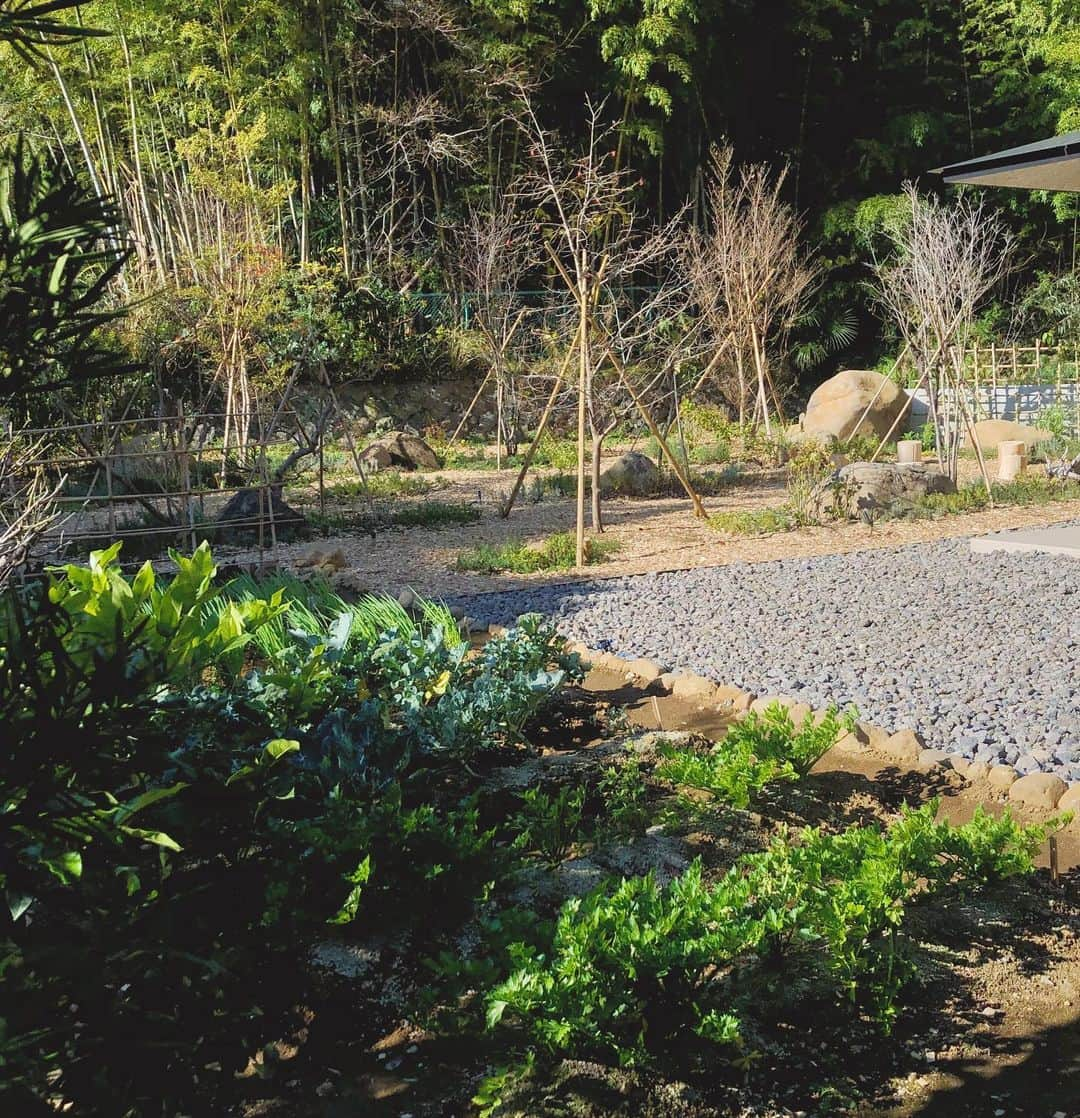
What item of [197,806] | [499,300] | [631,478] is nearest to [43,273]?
[197,806]

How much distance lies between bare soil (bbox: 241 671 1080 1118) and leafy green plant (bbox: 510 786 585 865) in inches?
14.5

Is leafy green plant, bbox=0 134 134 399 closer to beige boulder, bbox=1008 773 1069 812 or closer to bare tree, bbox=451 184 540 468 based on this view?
beige boulder, bbox=1008 773 1069 812

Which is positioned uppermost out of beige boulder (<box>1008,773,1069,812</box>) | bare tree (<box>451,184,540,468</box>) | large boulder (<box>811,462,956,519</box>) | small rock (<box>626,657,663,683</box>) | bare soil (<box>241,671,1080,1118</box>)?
bare tree (<box>451,184,540,468</box>)

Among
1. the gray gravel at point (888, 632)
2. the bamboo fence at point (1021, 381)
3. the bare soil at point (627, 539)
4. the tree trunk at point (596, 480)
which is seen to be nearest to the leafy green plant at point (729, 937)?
the gray gravel at point (888, 632)

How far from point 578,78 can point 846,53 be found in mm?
4853

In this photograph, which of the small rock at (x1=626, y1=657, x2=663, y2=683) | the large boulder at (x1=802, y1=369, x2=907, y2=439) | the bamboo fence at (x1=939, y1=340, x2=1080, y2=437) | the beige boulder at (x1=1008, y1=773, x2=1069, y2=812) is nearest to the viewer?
the beige boulder at (x1=1008, y1=773, x2=1069, y2=812)

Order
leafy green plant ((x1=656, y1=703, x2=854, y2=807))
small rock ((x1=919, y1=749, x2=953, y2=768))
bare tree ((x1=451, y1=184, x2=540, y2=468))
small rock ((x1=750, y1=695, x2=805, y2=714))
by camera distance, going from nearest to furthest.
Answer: leafy green plant ((x1=656, y1=703, x2=854, y2=807)) < small rock ((x1=919, y1=749, x2=953, y2=768)) < small rock ((x1=750, y1=695, x2=805, y2=714)) < bare tree ((x1=451, y1=184, x2=540, y2=468))

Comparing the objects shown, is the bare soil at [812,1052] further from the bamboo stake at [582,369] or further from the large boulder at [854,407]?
the large boulder at [854,407]

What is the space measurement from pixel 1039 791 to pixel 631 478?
6.54 meters

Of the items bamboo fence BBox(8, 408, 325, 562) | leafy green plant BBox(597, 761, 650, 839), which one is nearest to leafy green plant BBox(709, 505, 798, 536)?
bamboo fence BBox(8, 408, 325, 562)

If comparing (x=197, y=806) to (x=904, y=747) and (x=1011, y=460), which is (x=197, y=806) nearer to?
(x=904, y=747)

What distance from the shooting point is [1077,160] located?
18.4 feet

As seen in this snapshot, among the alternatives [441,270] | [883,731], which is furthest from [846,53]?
[883,731]

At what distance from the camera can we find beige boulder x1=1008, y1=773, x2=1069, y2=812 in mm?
3043
